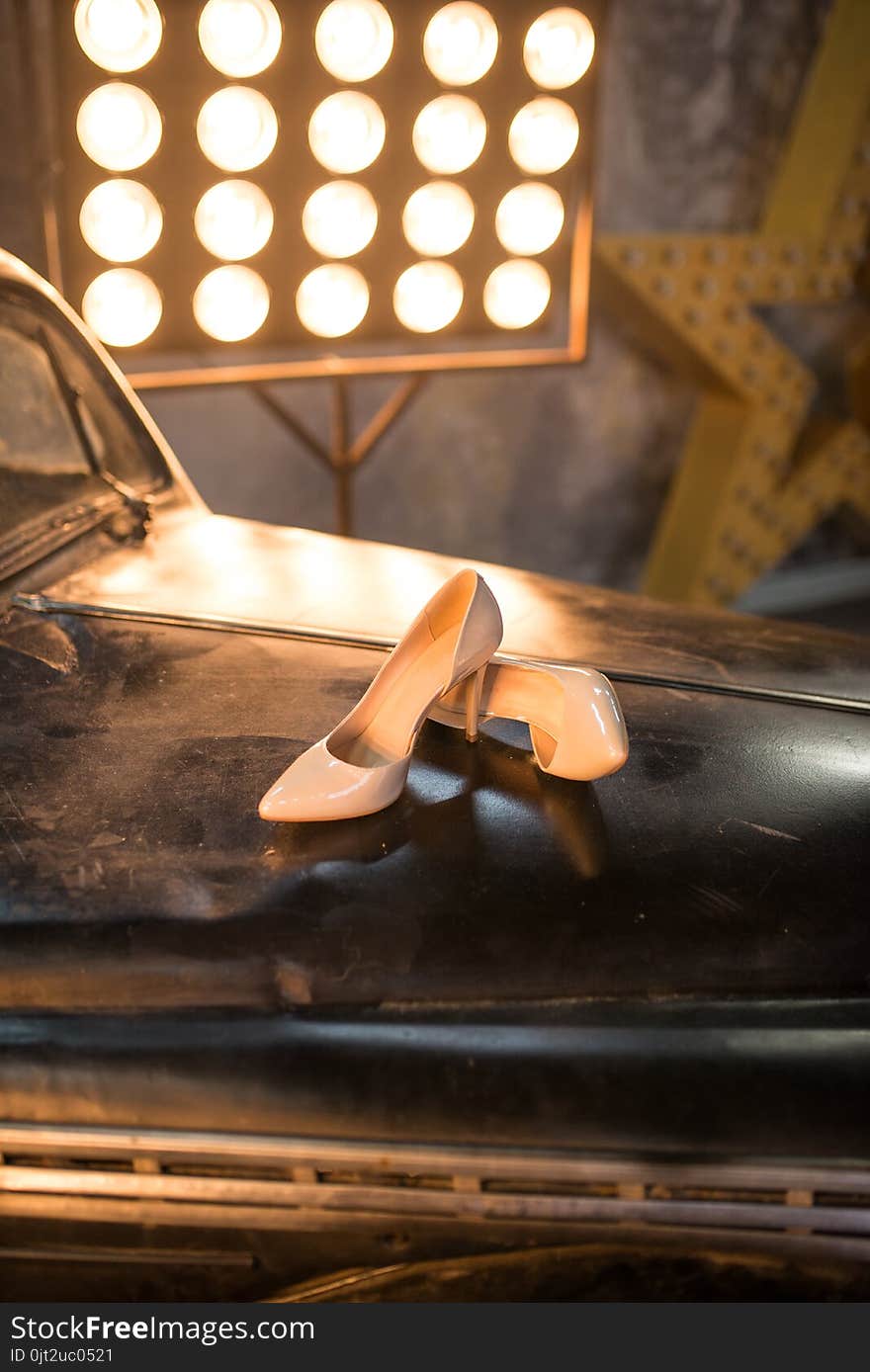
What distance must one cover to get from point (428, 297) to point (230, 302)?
359 mm

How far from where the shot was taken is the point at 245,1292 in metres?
0.68

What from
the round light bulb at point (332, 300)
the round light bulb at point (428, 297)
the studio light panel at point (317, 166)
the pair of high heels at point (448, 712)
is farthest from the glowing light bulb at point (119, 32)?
the pair of high heels at point (448, 712)

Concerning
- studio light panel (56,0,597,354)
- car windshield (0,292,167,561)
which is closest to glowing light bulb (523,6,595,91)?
studio light panel (56,0,597,354)

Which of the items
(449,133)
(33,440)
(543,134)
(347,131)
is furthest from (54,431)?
(543,134)

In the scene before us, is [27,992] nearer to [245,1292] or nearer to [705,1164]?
[245,1292]

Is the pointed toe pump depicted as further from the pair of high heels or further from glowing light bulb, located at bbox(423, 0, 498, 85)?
glowing light bulb, located at bbox(423, 0, 498, 85)

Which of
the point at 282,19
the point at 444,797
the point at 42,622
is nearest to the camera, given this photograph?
the point at 444,797

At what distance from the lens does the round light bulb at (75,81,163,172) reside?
170 centimetres

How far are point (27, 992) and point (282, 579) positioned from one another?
1.94 feet

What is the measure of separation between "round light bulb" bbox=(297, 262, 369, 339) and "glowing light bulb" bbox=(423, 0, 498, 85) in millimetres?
347

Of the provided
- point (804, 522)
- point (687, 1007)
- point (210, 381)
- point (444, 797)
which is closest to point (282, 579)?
point (444, 797)

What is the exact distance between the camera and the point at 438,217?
6.52 feet

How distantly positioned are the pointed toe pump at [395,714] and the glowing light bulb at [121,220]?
4.02ft

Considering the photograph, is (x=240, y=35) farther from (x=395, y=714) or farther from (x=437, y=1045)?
(x=437, y=1045)
